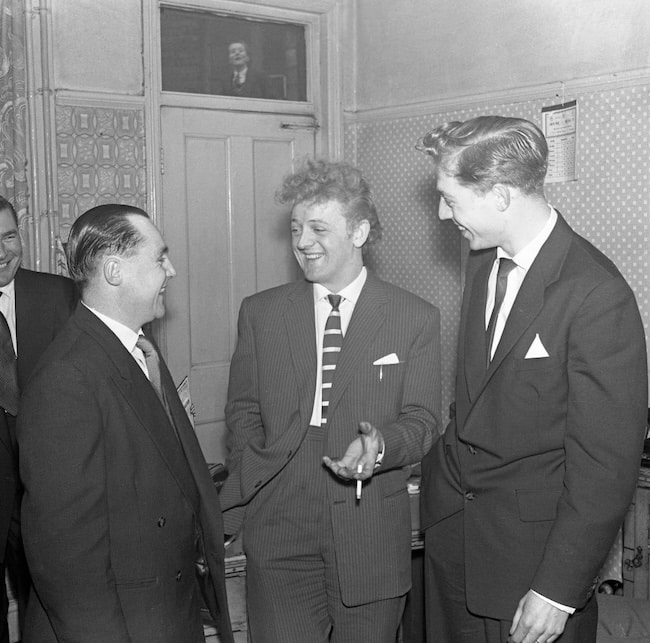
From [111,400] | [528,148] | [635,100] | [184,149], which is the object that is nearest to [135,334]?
[111,400]

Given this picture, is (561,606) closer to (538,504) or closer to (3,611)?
(538,504)

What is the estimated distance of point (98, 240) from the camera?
7.11 ft

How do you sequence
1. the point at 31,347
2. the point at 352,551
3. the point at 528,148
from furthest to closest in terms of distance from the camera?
1. the point at 31,347
2. the point at 352,551
3. the point at 528,148

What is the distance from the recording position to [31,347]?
3207mm

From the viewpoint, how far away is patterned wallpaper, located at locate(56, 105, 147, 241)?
4438mm

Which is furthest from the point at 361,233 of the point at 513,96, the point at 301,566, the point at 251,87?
the point at 251,87

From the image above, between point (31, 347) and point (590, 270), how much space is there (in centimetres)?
205

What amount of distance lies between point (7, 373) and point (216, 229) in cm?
225

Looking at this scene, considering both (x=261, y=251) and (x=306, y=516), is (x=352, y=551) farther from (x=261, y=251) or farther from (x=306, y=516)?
(x=261, y=251)

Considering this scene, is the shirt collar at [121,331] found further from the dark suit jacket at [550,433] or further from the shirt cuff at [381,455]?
the dark suit jacket at [550,433]

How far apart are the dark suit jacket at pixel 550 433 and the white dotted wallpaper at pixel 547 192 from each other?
5.81 feet

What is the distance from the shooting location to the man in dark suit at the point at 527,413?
6.42ft

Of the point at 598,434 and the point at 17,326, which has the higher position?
the point at 17,326

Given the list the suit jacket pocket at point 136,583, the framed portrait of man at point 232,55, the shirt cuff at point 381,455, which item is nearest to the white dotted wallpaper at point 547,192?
the framed portrait of man at point 232,55
